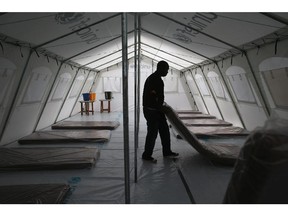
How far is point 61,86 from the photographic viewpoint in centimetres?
671

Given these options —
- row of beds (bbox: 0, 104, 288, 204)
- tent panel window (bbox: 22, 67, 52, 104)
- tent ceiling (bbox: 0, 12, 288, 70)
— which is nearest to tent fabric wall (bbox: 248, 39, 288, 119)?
tent ceiling (bbox: 0, 12, 288, 70)

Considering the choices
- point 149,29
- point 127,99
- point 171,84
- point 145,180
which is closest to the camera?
point 127,99

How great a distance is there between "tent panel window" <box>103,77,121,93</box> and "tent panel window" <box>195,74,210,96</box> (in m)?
3.57

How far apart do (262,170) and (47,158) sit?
3042 mm

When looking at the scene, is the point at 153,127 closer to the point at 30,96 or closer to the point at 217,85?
the point at 30,96

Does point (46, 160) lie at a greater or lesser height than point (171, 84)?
lesser

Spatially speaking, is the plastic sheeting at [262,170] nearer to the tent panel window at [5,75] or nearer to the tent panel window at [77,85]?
the tent panel window at [5,75]

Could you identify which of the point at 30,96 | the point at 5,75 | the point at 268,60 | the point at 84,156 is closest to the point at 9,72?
the point at 5,75

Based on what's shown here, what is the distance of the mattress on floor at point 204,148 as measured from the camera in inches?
137

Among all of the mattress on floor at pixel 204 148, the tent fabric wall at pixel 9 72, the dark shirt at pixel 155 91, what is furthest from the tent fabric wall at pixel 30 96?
the mattress on floor at pixel 204 148

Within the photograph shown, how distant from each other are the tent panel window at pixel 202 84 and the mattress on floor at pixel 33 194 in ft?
20.4

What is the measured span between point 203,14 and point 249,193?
244cm

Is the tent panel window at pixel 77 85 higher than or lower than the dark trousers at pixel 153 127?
higher

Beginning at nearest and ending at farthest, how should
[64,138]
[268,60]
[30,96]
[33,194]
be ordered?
[33,194] → [268,60] → [64,138] → [30,96]
